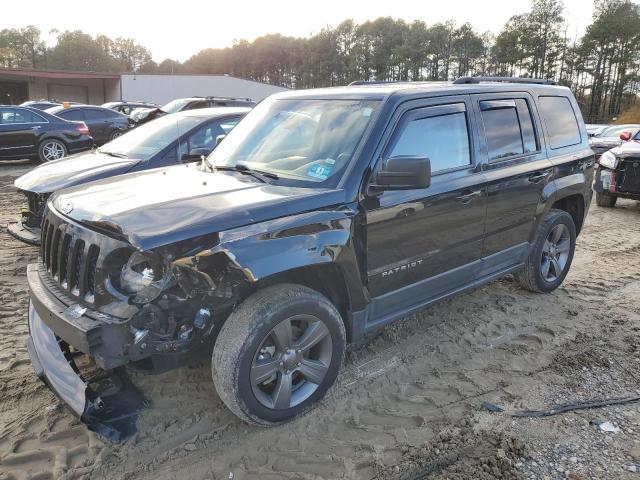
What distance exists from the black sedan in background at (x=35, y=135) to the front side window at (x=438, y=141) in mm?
11824

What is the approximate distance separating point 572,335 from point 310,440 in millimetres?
2663

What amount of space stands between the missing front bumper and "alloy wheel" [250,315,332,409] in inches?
32.0

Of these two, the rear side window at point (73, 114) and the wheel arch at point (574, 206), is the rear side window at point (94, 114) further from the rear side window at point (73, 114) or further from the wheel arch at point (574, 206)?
the wheel arch at point (574, 206)

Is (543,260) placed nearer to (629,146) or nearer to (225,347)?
(225,347)

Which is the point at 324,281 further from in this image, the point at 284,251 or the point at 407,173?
the point at 407,173

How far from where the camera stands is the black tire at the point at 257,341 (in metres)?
2.71

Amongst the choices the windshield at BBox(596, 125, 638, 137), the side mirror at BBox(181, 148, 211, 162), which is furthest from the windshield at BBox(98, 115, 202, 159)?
the windshield at BBox(596, 125, 638, 137)

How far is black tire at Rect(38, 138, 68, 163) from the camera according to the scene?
12.6 m

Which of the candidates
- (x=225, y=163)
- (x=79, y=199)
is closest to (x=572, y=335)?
(x=225, y=163)

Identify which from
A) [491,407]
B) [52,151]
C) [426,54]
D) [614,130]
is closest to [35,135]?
[52,151]

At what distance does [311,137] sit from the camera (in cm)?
358

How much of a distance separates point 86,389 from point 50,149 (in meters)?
11.8

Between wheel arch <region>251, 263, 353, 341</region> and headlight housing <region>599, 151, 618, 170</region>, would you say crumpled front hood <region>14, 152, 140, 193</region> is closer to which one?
wheel arch <region>251, 263, 353, 341</region>

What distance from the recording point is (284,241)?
279 cm
